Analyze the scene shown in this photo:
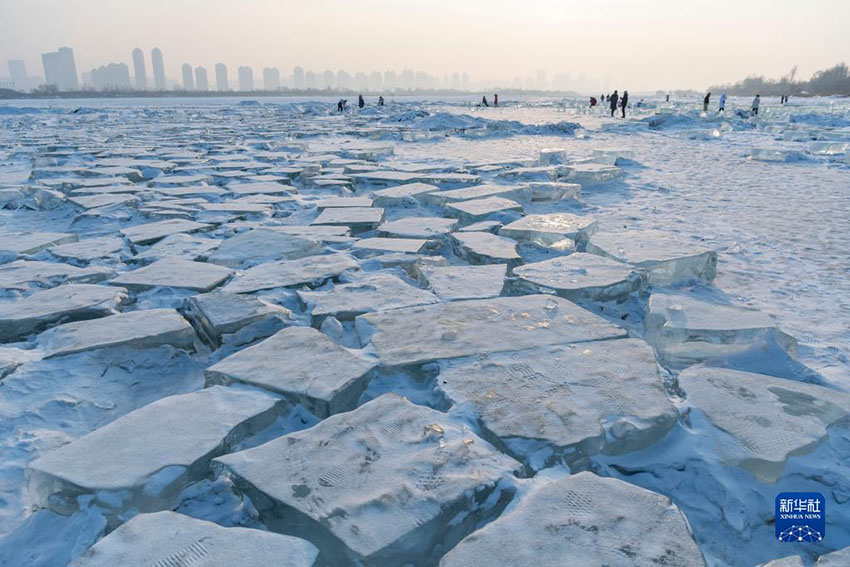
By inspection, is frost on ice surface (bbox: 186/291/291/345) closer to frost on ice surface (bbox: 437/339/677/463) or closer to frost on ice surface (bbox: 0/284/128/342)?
frost on ice surface (bbox: 0/284/128/342)

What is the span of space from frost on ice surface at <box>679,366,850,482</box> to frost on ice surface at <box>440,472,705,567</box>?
1.07 ft

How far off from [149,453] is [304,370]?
45 centimetres

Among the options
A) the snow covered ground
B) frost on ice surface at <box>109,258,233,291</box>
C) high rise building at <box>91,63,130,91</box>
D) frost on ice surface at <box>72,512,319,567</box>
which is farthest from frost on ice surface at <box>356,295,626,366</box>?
high rise building at <box>91,63,130,91</box>

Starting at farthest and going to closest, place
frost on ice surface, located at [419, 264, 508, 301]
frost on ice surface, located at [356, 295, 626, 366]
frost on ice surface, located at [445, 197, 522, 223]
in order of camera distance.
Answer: frost on ice surface, located at [445, 197, 522, 223] < frost on ice surface, located at [419, 264, 508, 301] < frost on ice surface, located at [356, 295, 626, 366]

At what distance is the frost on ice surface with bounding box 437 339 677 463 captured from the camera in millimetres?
1219

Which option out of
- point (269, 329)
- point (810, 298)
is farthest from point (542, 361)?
point (810, 298)

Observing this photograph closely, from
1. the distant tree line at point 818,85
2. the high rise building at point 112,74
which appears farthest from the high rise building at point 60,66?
the distant tree line at point 818,85

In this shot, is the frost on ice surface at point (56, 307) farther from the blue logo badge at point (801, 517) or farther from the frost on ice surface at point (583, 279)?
the blue logo badge at point (801, 517)

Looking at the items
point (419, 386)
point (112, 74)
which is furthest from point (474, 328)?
point (112, 74)

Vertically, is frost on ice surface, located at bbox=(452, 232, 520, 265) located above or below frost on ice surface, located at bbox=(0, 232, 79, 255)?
above

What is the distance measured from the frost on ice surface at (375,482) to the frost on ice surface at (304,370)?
4.7 inches

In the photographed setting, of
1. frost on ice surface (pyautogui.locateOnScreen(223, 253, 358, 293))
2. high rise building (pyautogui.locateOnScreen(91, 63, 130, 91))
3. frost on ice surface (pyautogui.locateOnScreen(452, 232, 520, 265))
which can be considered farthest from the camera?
high rise building (pyautogui.locateOnScreen(91, 63, 130, 91))

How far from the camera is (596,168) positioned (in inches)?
208

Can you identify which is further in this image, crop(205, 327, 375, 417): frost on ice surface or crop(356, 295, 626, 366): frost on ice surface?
crop(356, 295, 626, 366): frost on ice surface
